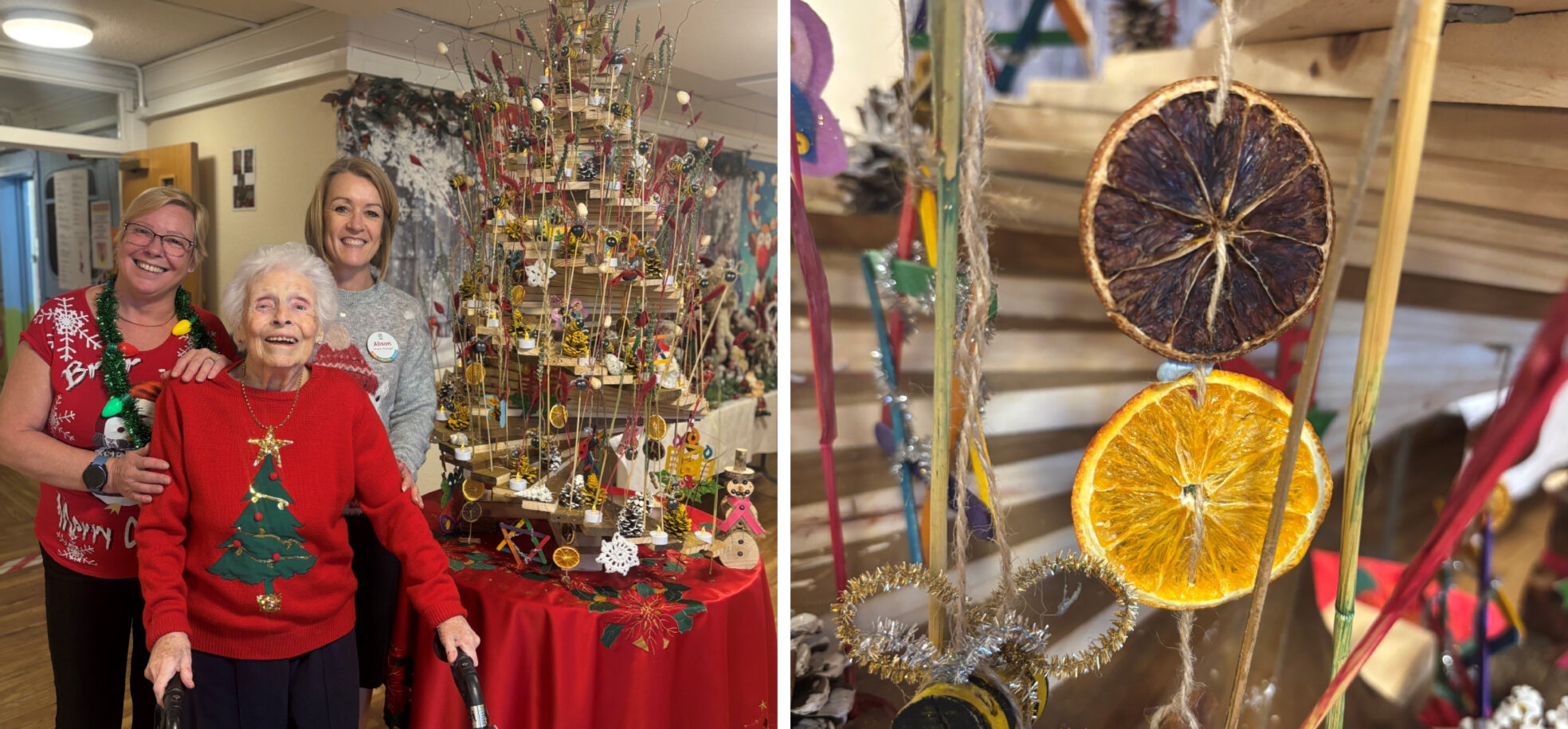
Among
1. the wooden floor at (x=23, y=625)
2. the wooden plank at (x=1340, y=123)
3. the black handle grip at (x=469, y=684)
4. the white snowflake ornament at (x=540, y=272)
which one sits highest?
the wooden plank at (x=1340, y=123)

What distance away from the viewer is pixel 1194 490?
73 centimetres

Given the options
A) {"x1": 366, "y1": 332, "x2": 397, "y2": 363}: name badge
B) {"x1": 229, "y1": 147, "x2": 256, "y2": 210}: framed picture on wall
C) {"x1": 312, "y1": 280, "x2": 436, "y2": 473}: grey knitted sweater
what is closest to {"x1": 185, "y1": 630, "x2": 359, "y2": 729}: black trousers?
{"x1": 312, "y1": 280, "x2": 436, "y2": 473}: grey knitted sweater

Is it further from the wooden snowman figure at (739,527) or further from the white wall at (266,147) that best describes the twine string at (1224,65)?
the white wall at (266,147)

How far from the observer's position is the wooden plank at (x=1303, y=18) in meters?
0.61

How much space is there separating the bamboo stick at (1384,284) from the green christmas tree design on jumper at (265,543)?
1.29 meters

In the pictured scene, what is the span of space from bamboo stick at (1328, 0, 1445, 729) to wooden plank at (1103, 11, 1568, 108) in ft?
0.10

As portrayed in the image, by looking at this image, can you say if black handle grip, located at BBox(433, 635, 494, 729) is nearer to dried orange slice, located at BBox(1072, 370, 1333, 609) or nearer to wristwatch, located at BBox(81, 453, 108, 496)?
wristwatch, located at BBox(81, 453, 108, 496)

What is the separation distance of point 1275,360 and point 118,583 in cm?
178

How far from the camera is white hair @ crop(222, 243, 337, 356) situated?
3.92 feet

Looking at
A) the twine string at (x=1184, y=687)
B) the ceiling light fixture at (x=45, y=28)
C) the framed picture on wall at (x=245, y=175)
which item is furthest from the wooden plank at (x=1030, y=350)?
the framed picture on wall at (x=245, y=175)

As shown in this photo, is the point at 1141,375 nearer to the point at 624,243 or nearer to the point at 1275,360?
the point at 1275,360

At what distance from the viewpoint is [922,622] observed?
85cm

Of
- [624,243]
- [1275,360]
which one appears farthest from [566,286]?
[1275,360]

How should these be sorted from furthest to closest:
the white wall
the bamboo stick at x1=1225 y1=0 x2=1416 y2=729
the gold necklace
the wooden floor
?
the white wall, the wooden floor, the gold necklace, the bamboo stick at x1=1225 y1=0 x2=1416 y2=729
